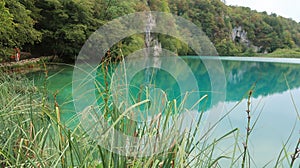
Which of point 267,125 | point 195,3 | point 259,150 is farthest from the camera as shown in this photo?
point 195,3

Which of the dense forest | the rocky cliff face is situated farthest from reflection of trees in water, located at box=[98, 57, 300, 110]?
the rocky cliff face

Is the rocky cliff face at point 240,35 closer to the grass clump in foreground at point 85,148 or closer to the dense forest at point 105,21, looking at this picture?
the dense forest at point 105,21

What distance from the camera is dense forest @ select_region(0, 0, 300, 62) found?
9.87 meters

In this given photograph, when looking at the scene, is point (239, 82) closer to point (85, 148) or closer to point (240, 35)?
point (85, 148)

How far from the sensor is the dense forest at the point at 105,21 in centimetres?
987

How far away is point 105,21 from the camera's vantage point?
53.6ft

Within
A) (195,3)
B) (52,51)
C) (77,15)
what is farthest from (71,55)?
(195,3)

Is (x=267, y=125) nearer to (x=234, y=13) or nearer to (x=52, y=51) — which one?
(x=52, y=51)

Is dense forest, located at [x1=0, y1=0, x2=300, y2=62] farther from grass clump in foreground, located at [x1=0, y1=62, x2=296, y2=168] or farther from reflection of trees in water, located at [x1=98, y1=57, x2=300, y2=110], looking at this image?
grass clump in foreground, located at [x1=0, y1=62, x2=296, y2=168]

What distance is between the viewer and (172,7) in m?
28.4

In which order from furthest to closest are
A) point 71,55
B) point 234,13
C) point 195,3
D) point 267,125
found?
point 234,13, point 195,3, point 71,55, point 267,125

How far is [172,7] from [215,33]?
23.0 feet

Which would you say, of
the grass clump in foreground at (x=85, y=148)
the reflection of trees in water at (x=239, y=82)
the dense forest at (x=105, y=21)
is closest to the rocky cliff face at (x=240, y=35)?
the dense forest at (x=105, y=21)

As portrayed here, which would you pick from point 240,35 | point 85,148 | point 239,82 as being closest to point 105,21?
point 239,82
